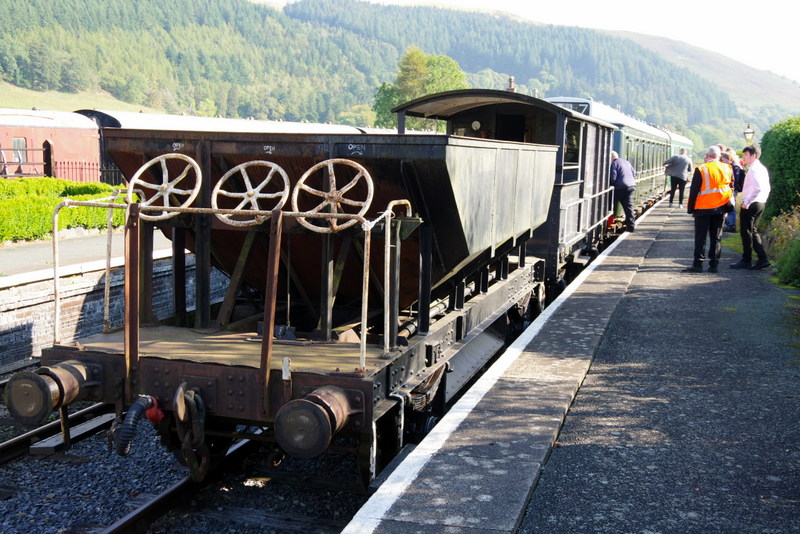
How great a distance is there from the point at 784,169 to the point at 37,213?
13250 mm

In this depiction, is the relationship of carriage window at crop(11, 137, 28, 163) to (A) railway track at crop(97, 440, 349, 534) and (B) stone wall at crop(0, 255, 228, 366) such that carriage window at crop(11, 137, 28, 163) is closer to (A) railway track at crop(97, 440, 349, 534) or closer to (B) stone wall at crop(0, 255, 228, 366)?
(B) stone wall at crop(0, 255, 228, 366)

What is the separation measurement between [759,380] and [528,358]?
72.9 inches

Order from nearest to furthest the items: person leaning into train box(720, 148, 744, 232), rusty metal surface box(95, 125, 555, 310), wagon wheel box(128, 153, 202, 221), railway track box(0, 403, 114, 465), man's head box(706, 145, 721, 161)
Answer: rusty metal surface box(95, 125, 555, 310) < wagon wheel box(128, 153, 202, 221) < railway track box(0, 403, 114, 465) < man's head box(706, 145, 721, 161) < person leaning into train box(720, 148, 744, 232)

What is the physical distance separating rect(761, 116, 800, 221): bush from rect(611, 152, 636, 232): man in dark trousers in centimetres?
281

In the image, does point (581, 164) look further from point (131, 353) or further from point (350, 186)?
point (131, 353)

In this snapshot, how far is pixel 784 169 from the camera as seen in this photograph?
13914 mm

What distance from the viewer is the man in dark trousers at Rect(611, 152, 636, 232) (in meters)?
16.5

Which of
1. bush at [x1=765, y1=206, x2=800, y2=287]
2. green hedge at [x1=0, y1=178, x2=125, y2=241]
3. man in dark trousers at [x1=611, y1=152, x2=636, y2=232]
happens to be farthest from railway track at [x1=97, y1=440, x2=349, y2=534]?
man in dark trousers at [x1=611, y1=152, x2=636, y2=232]

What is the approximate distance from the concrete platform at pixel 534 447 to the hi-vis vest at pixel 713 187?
2851 millimetres

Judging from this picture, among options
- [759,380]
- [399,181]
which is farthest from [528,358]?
[399,181]

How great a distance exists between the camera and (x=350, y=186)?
4.88 meters

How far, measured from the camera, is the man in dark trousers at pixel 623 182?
16484 millimetres

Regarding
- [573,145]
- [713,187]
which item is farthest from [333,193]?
[713,187]

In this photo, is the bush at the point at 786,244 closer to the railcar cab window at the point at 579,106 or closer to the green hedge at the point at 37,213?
the railcar cab window at the point at 579,106
